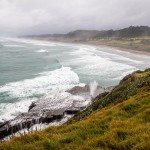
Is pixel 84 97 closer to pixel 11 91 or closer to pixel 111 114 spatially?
pixel 11 91

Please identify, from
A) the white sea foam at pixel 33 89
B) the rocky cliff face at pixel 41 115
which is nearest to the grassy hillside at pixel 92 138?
the rocky cliff face at pixel 41 115

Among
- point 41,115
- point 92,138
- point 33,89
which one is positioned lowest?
point 33,89

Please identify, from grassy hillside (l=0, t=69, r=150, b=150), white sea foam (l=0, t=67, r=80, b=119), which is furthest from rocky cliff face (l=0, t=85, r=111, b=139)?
grassy hillside (l=0, t=69, r=150, b=150)

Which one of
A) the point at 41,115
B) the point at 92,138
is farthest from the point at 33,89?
the point at 92,138

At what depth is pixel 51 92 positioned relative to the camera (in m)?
48.2

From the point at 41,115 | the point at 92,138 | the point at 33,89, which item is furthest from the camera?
the point at 33,89

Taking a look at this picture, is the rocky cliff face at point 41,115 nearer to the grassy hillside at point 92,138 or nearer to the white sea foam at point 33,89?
the white sea foam at point 33,89

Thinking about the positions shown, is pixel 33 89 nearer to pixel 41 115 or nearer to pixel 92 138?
pixel 41 115

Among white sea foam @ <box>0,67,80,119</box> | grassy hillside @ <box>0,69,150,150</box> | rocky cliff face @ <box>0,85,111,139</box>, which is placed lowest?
white sea foam @ <box>0,67,80,119</box>

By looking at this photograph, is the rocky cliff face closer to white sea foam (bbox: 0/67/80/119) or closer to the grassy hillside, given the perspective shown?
white sea foam (bbox: 0/67/80/119)

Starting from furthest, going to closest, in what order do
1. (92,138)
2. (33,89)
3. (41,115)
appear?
(33,89), (41,115), (92,138)

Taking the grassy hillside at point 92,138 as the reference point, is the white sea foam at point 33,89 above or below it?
below

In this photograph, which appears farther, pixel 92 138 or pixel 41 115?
pixel 41 115

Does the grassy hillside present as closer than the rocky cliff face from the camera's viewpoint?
Yes
